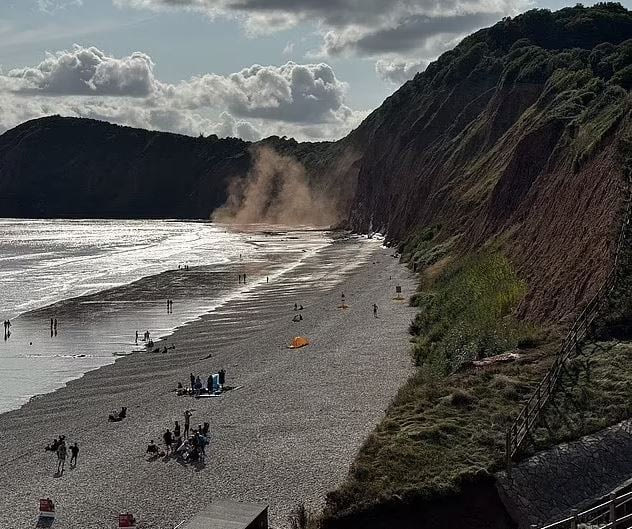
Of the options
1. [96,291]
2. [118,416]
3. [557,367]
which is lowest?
[96,291]

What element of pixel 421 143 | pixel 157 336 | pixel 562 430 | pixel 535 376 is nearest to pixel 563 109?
pixel 157 336

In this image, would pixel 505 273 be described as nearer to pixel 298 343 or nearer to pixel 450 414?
pixel 298 343

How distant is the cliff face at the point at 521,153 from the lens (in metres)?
30.9

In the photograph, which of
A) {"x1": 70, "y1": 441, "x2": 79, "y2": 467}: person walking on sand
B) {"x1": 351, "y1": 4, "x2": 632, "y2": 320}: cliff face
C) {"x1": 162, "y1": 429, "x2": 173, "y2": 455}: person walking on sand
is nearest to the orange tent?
{"x1": 351, "y1": 4, "x2": 632, "y2": 320}: cliff face

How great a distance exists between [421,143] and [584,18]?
31.7 m

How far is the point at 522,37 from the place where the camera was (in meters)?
117

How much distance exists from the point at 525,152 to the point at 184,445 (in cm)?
3526

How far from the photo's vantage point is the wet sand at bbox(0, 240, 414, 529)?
766 inches

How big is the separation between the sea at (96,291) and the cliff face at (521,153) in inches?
684

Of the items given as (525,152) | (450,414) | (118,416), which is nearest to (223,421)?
(118,416)

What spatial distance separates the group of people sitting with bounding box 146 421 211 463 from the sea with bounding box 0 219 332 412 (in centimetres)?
1015

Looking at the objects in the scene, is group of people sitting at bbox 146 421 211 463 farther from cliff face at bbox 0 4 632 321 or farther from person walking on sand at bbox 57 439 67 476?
cliff face at bbox 0 4 632 321

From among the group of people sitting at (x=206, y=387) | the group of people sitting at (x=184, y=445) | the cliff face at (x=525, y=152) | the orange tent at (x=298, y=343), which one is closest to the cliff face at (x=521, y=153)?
the cliff face at (x=525, y=152)

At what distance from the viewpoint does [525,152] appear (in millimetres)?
50375
